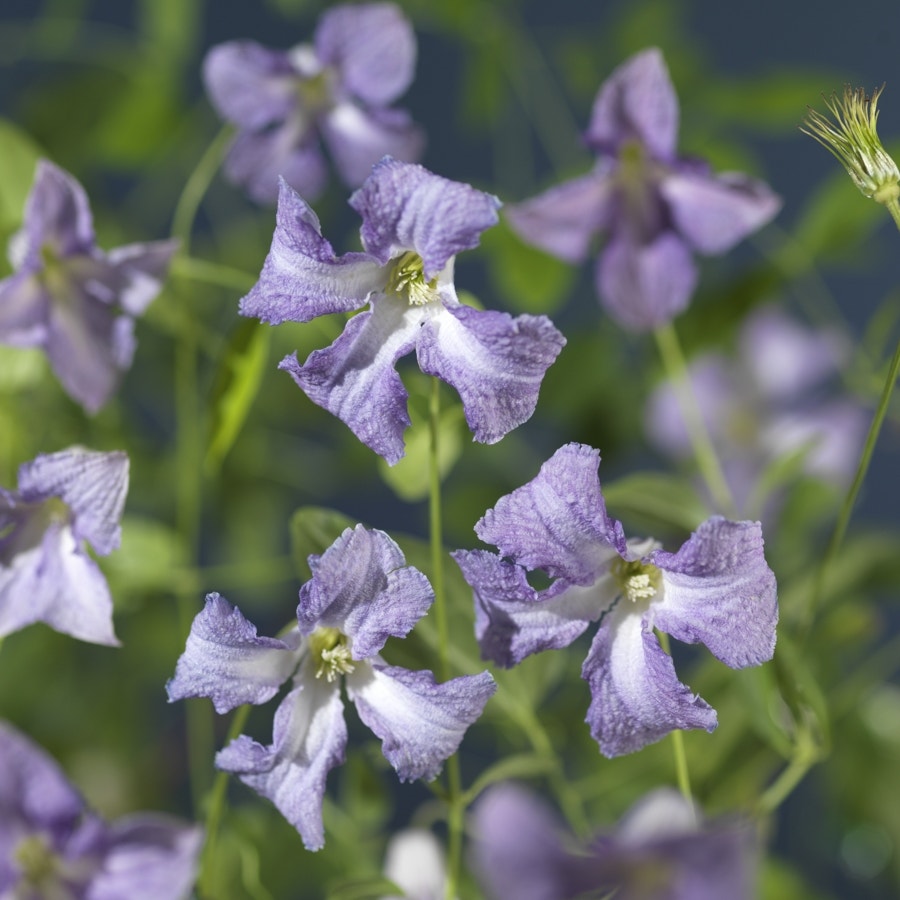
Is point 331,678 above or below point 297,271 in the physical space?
below

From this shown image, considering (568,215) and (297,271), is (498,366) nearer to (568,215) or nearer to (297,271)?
(297,271)

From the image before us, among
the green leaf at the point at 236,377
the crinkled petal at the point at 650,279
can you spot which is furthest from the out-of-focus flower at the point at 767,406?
the green leaf at the point at 236,377

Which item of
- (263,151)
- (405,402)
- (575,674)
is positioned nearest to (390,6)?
(263,151)

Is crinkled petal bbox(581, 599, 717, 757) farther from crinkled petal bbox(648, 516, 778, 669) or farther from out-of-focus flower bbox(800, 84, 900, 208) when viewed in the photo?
out-of-focus flower bbox(800, 84, 900, 208)

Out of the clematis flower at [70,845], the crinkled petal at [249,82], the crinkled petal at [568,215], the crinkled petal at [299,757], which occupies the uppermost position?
the crinkled petal at [249,82]

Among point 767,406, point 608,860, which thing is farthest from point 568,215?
point 767,406

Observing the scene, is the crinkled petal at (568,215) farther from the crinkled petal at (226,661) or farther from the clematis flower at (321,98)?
the crinkled petal at (226,661)
